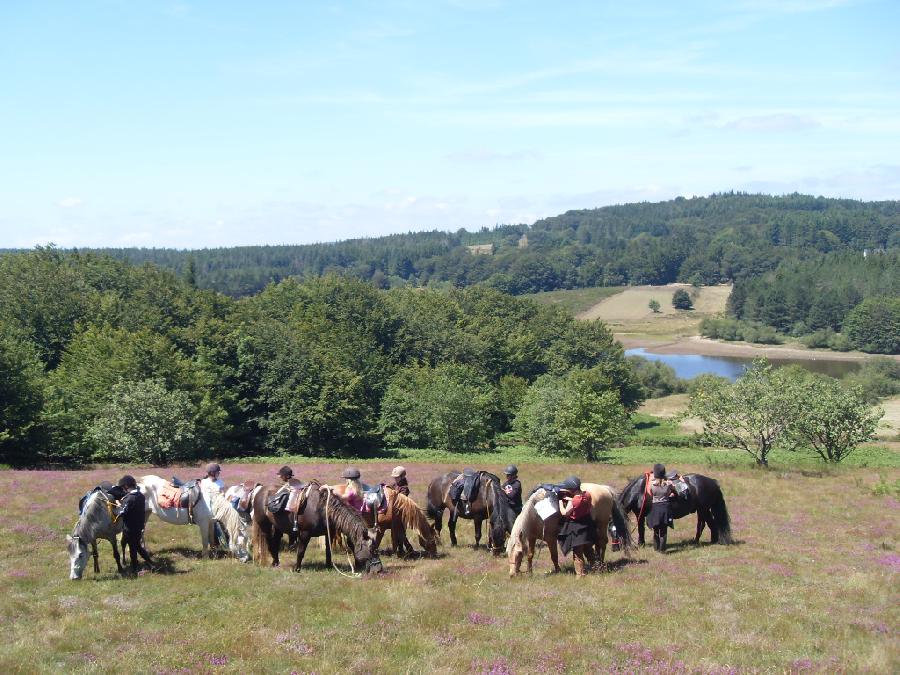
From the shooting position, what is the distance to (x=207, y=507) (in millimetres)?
17172

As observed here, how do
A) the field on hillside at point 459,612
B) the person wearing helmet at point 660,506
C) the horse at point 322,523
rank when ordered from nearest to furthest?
1. the field on hillside at point 459,612
2. the horse at point 322,523
3. the person wearing helmet at point 660,506

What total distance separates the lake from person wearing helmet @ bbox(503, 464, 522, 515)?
103m

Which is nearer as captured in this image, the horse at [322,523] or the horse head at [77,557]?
the horse head at [77,557]

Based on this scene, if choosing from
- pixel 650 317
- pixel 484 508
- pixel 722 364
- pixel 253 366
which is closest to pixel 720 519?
pixel 484 508

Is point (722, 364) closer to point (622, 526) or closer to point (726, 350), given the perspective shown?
point (726, 350)

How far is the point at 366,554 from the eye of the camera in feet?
50.7

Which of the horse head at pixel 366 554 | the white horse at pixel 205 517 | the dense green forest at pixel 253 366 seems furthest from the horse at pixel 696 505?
the dense green forest at pixel 253 366

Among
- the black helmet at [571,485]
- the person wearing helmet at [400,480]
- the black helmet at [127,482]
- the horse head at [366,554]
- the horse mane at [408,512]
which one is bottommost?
the horse head at [366,554]

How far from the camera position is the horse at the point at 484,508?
17516 millimetres

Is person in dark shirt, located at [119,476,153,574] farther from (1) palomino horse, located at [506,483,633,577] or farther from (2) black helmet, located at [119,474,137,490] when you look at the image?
(1) palomino horse, located at [506,483,633,577]

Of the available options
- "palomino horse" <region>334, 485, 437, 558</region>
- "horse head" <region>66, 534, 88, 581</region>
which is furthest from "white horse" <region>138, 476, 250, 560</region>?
"palomino horse" <region>334, 485, 437, 558</region>

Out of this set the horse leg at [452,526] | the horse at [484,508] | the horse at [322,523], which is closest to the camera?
the horse at [322,523]

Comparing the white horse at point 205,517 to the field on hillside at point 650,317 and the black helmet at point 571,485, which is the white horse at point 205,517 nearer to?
the black helmet at point 571,485

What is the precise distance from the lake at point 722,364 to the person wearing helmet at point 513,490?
337 feet
